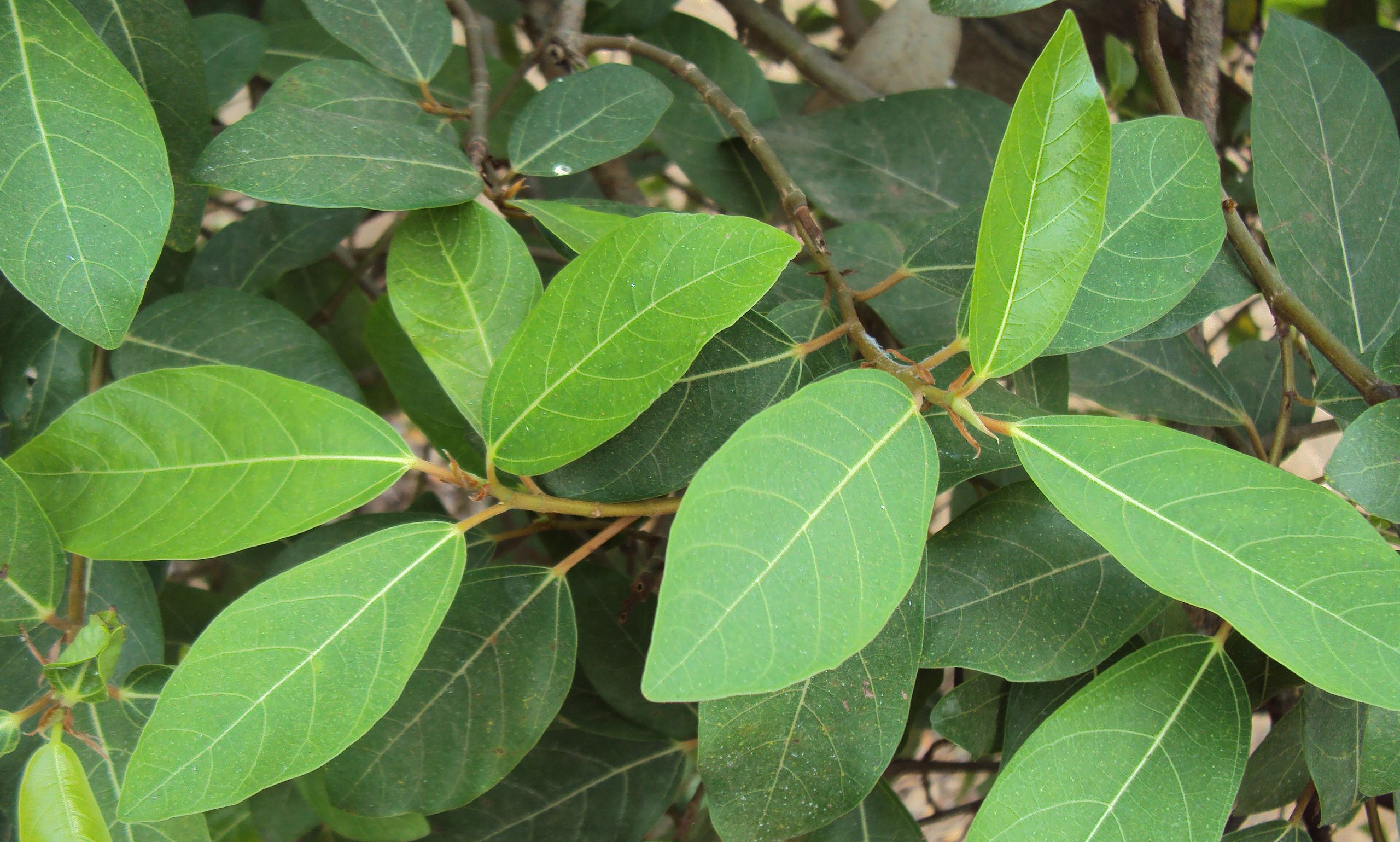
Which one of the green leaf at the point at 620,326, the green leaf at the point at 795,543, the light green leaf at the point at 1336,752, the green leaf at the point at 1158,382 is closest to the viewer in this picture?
the green leaf at the point at 795,543

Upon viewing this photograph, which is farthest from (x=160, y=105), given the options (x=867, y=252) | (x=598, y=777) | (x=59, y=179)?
(x=598, y=777)

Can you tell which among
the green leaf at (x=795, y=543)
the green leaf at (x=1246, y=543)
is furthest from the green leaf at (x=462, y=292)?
the green leaf at (x=1246, y=543)

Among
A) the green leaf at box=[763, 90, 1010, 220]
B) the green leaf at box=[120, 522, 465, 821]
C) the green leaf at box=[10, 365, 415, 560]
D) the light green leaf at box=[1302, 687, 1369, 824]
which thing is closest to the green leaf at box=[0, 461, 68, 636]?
the green leaf at box=[10, 365, 415, 560]

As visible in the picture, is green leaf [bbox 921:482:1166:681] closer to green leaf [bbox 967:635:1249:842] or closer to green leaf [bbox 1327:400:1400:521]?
green leaf [bbox 967:635:1249:842]

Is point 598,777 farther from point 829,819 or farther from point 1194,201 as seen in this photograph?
point 1194,201

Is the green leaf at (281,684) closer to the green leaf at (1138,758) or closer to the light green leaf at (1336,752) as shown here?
the green leaf at (1138,758)

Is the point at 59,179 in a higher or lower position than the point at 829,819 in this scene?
higher
